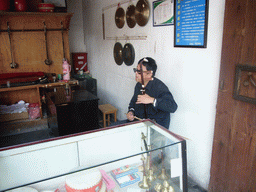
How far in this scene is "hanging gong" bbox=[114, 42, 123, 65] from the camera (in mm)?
4094

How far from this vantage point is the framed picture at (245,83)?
5.49ft

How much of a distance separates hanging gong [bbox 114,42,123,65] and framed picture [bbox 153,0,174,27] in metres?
1.25

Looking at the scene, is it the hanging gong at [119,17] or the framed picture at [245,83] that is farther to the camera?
the hanging gong at [119,17]

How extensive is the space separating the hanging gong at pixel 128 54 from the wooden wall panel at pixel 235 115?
76.7 inches

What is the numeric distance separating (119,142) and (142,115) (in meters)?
1.35

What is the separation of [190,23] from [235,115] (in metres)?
1.10

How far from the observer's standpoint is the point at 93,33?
18.2ft

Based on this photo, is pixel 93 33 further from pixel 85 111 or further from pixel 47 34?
pixel 85 111

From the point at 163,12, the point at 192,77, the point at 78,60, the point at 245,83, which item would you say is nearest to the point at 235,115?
the point at 245,83

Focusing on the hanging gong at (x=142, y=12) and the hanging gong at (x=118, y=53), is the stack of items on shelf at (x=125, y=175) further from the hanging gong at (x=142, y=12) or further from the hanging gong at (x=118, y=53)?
the hanging gong at (x=118, y=53)

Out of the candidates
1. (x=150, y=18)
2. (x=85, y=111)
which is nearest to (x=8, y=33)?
(x=85, y=111)

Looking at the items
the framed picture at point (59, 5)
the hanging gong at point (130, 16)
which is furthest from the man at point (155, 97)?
the framed picture at point (59, 5)

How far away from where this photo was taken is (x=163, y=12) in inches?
107

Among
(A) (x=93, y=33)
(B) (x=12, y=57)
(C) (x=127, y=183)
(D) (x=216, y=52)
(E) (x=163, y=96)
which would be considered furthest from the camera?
(A) (x=93, y=33)
